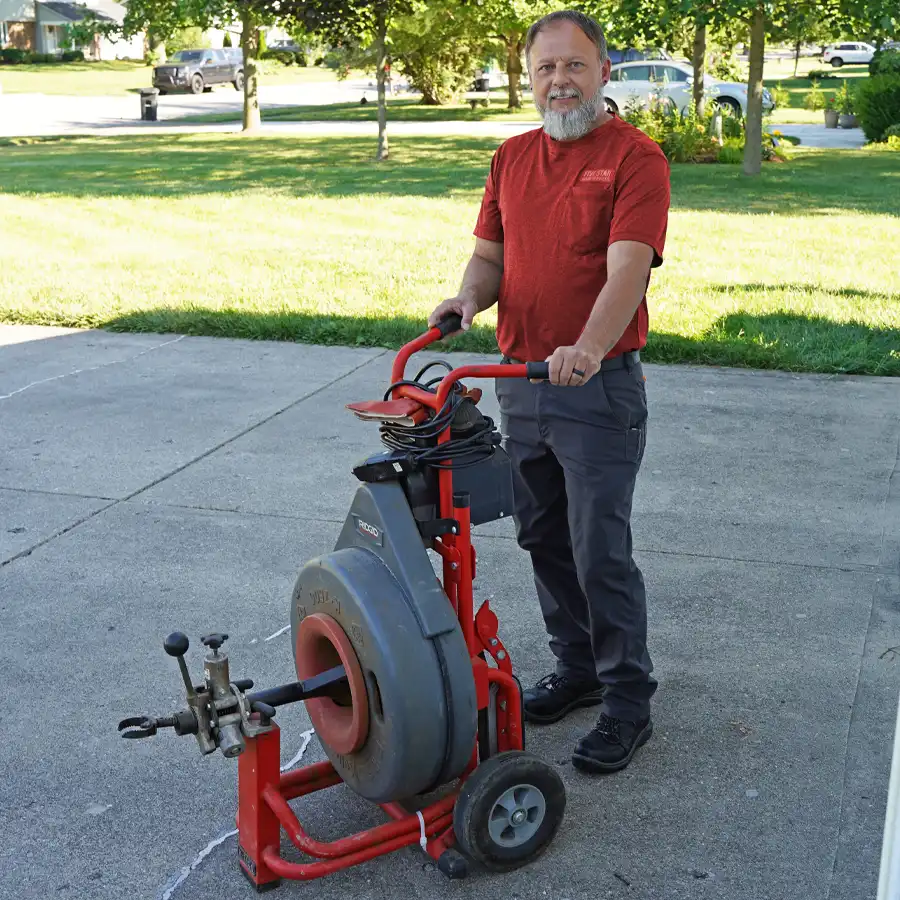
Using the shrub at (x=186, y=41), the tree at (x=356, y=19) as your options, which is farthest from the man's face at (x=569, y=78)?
the shrub at (x=186, y=41)

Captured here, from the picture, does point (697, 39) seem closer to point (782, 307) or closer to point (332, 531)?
point (782, 307)

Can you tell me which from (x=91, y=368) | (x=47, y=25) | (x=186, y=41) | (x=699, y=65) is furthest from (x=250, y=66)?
(x=47, y=25)

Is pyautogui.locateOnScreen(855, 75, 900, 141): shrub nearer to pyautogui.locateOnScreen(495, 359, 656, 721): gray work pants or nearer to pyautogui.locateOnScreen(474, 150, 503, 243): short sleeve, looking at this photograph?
pyautogui.locateOnScreen(474, 150, 503, 243): short sleeve

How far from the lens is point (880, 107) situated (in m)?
23.4

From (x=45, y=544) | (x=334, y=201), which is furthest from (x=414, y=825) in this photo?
(x=334, y=201)

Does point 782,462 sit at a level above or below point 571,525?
below

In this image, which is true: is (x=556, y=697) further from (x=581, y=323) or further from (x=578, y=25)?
(x=578, y=25)

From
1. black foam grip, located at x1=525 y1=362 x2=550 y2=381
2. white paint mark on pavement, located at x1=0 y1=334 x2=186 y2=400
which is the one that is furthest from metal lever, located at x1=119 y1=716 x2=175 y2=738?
white paint mark on pavement, located at x1=0 y1=334 x2=186 y2=400

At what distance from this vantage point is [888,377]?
23.8ft

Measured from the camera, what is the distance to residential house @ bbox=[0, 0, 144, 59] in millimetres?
63344

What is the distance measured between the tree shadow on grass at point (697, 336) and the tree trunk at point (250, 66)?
1758 centimetres

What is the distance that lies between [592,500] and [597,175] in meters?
0.82

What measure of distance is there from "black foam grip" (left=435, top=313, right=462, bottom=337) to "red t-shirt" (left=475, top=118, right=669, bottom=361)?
0.48 feet

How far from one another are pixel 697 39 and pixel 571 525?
62.7ft
